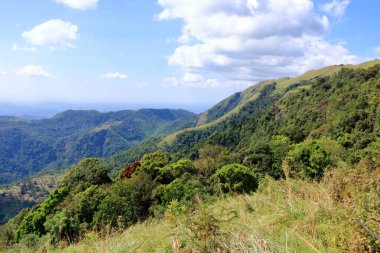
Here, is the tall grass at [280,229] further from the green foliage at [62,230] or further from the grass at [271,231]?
the green foliage at [62,230]

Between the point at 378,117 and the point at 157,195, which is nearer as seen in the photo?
the point at 157,195

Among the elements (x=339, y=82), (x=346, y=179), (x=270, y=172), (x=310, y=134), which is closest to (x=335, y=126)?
(x=310, y=134)

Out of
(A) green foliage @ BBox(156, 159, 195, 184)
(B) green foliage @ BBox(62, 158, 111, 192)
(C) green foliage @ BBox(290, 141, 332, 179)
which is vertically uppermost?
(C) green foliage @ BBox(290, 141, 332, 179)

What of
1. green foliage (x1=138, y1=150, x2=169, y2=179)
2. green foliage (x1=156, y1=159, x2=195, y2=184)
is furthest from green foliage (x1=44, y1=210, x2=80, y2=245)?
green foliage (x1=138, y1=150, x2=169, y2=179)

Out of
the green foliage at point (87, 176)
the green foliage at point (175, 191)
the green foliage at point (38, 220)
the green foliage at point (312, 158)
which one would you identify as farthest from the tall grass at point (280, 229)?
the green foliage at point (87, 176)

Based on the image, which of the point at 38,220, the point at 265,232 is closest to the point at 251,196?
the point at 265,232

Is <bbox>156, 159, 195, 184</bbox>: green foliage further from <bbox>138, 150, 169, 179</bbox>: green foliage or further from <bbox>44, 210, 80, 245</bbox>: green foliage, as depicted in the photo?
<bbox>44, 210, 80, 245</bbox>: green foliage

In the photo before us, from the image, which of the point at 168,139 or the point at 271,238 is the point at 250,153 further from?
the point at 168,139

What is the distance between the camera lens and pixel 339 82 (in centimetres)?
10175

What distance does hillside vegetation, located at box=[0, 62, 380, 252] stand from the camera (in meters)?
4.63

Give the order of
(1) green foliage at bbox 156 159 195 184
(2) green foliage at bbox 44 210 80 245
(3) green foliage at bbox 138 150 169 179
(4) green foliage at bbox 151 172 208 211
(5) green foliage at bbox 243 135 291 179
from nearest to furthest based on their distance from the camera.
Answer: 1. (2) green foliage at bbox 44 210 80 245
2. (4) green foliage at bbox 151 172 208 211
3. (5) green foliage at bbox 243 135 291 179
4. (1) green foliage at bbox 156 159 195 184
5. (3) green foliage at bbox 138 150 169 179

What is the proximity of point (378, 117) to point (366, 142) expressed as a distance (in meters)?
10.8

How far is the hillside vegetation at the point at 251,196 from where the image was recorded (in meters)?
4.63

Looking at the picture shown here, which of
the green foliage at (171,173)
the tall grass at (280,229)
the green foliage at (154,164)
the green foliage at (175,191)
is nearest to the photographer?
the tall grass at (280,229)
